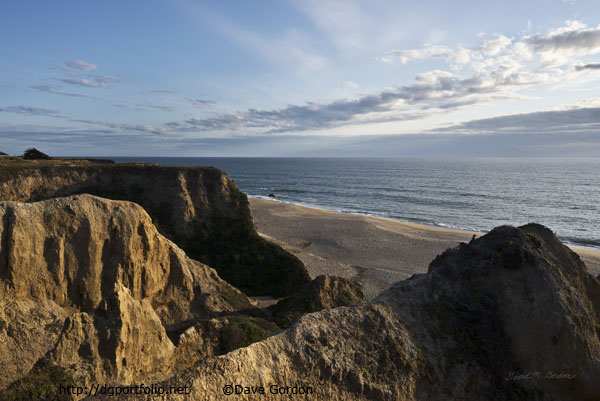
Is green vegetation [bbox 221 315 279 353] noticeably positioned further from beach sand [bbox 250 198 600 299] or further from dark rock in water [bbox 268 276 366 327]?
beach sand [bbox 250 198 600 299]

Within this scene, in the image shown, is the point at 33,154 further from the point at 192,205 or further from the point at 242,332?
the point at 242,332

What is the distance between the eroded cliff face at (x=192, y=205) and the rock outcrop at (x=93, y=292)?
821 cm

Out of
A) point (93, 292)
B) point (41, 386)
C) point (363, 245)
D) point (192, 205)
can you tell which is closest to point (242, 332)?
point (93, 292)

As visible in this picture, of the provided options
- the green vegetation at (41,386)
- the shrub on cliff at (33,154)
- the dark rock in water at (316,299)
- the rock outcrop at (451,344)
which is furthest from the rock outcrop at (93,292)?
the shrub on cliff at (33,154)

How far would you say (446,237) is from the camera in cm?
5856

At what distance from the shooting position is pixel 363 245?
53094 millimetres

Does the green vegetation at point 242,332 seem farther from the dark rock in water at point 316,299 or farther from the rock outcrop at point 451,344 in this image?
the rock outcrop at point 451,344

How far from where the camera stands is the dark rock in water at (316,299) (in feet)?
70.8

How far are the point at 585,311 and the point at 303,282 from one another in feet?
69.4

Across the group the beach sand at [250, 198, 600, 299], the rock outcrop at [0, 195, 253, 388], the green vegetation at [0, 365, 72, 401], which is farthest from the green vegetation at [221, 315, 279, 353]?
the beach sand at [250, 198, 600, 299]

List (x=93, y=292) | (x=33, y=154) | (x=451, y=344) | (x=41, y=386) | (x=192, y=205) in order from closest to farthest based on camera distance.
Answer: (x=41, y=386) → (x=451, y=344) → (x=93, y=292) → (x=192, y=205) → (x=33, y=154)

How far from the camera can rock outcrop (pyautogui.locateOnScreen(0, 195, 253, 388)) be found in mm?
11352

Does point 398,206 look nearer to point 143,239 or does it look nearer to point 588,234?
point 588,234

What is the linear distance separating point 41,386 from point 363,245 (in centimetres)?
4625
